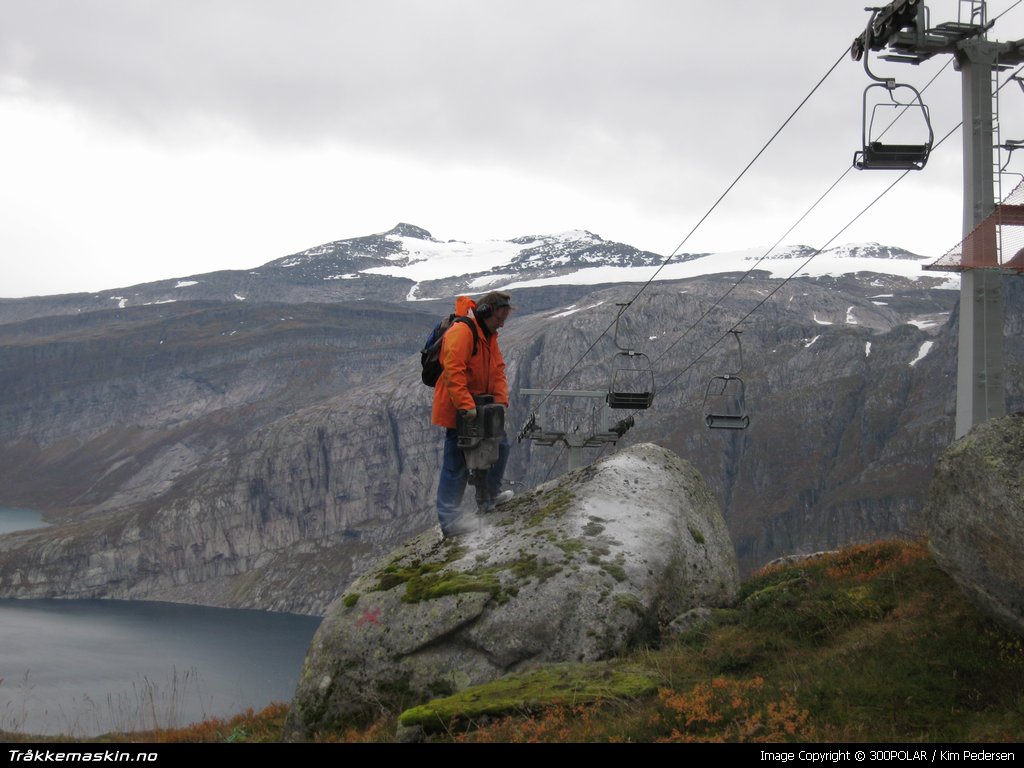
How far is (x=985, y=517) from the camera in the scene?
8.23m

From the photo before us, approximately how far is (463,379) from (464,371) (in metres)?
0.18

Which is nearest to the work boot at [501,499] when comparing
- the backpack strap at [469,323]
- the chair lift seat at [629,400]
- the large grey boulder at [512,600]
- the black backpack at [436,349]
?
the large grey boulder at [512,600]

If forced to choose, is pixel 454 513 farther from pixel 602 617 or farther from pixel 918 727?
pixel 918 727

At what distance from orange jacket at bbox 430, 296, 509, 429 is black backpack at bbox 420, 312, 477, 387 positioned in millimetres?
84

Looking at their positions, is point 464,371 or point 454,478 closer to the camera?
point 464,371

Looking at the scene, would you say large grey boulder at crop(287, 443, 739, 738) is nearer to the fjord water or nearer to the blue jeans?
the blue jeans

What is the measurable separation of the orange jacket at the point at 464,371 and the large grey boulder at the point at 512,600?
170cm

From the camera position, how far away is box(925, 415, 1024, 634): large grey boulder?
791 cm

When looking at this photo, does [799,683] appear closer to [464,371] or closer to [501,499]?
[464,371]

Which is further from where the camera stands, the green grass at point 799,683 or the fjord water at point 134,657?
the fjord water at point 134,657

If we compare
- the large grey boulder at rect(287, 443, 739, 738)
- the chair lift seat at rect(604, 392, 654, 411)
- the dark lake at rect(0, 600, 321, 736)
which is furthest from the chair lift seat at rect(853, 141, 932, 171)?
the dark lake at rect(0, 600, 321, 736)

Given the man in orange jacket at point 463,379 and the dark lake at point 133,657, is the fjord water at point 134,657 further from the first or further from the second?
the man in orange jacket at point 463,379

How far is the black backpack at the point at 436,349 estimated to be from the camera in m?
11.5

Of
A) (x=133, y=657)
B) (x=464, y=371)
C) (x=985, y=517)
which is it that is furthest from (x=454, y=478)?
(x=133, y=657)
